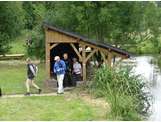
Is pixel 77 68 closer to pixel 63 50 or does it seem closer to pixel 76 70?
pixel 76 70

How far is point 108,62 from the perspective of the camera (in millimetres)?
23484

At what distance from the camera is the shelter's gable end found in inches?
936

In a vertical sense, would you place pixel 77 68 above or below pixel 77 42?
below

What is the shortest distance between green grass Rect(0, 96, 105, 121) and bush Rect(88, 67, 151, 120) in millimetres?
660

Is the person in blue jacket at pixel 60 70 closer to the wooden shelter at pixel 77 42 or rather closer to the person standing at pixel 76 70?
the person standing at pixel 76 70

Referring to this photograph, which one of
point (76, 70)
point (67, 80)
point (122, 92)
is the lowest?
point (67, 80)

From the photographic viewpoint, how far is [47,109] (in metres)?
18.2

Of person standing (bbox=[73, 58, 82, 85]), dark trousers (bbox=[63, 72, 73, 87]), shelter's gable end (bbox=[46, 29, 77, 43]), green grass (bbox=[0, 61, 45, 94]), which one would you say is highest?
shelter's gable end (bbox=[46, 29, 77, 43])

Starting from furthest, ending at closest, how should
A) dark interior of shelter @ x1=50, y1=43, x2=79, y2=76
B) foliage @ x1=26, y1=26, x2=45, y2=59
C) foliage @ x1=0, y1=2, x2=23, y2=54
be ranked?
foliage @ x1=0, y1=2, x2=23, y2=54, foliage @ x1=26, y1=26, x2=45, y2=59, dark interior of shelter @ x1=50, y1=43, x2=79, y2=76

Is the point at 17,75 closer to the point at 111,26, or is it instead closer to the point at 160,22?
the point at 111,26

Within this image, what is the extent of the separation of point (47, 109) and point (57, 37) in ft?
20.9

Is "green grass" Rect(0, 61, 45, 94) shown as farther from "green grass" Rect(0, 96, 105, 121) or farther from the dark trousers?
"green grass" Rect(0, 96, 105, 121)

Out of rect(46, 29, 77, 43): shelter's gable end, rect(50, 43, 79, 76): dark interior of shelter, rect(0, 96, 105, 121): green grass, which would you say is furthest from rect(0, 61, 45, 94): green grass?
rect(0, 96, 105, 121): green grass

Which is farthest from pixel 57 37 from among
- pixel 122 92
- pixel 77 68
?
pixel 122 92
